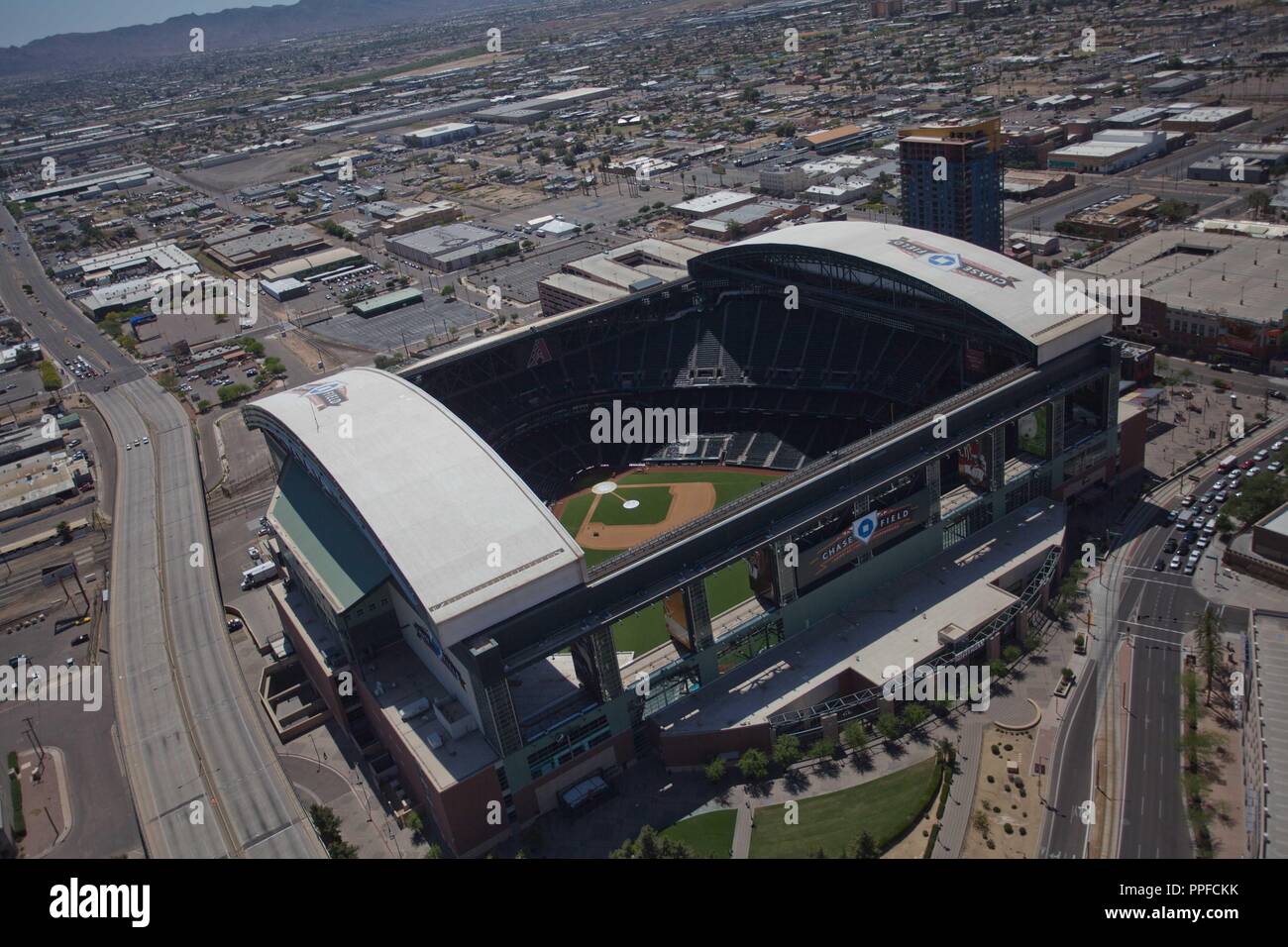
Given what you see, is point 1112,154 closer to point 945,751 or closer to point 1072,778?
point 1072,778

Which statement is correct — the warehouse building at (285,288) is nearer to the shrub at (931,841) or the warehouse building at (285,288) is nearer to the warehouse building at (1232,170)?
the shrub at (931,841)

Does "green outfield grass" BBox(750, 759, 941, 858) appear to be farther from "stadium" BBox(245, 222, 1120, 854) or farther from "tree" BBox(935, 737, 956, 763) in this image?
"stadium" BBox(245, 222, 1120, 854)

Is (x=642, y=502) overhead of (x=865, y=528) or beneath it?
beneath

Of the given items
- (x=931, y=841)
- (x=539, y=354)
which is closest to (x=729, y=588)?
(x=931, y=841)

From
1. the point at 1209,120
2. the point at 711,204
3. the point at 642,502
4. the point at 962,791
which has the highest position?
the point at 1209,120

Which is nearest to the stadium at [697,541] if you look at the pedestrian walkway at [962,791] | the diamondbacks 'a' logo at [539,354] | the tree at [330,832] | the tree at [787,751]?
the tree at [787,751]

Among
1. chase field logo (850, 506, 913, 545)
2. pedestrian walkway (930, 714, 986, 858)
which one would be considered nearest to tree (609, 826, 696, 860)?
pedestrian walkway (930, 714, 986, 858)
